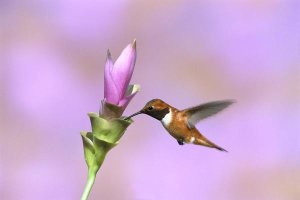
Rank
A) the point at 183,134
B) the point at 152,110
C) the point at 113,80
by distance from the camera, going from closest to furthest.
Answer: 1. the point at 113,80
2. the point at 152,110
3. the point at 183,134

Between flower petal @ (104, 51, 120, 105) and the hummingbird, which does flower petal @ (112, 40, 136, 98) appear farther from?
the hummingbird

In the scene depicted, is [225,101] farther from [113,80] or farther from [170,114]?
[113,80]

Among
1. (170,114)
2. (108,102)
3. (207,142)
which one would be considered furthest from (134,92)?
(207,142)

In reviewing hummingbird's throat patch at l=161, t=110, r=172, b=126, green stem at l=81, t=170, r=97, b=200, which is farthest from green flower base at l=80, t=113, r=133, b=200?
hummingbird's throat patch at l=161, t=110, r=172, b=126

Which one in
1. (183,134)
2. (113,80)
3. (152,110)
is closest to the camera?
(113,80)

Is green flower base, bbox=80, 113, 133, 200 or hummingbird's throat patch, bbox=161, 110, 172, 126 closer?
green flower base, bbox=80, 113, 133, 200

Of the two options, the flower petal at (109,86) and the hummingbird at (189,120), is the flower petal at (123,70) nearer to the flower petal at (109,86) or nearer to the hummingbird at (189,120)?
the flower petal at (109,86)

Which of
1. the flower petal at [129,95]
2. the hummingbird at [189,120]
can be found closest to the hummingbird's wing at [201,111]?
the hummingbird at [189,120]

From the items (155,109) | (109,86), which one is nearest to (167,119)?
(155,109)
